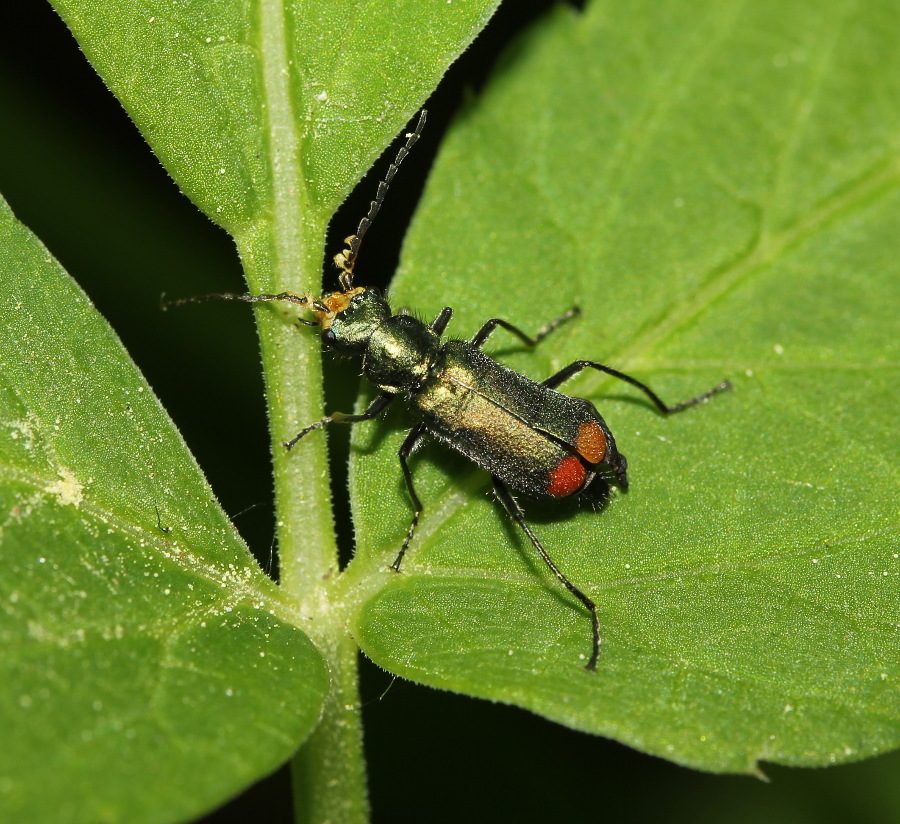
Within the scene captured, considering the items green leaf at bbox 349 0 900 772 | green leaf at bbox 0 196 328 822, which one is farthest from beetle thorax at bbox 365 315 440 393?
green leaf at bbox 0 196 328 822

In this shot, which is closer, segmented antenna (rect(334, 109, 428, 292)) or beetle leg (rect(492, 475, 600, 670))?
beetle leg (rect(492, 475, 600, 670))

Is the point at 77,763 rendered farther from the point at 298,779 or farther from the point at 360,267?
the point at 360,267

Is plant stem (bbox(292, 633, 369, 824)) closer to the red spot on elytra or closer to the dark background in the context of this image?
the red spot on elytra

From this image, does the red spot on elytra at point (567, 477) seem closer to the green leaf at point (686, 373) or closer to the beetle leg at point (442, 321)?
the green leaf at point (686, 373)

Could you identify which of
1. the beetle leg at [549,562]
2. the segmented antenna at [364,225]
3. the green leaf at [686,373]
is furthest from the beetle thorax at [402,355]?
the beetle leg at [549,562]

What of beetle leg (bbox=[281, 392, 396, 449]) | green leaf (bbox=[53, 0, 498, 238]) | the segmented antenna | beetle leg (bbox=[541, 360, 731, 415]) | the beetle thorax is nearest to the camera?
green leaf (bbox=[53, 0, 498, 238])

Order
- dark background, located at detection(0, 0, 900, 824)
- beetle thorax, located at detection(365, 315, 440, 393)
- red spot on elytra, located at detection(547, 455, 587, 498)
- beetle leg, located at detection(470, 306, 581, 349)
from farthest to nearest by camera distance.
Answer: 1. dark background, located at detection(0, 0, 900, 824)
2. beetle thorax, located at detection(365, 315, 440, 393)
3. beetle leg, located at detection(470, 306, 581, 349)
4. red spot on elytra, located at detection(547, 455, 587, 498)

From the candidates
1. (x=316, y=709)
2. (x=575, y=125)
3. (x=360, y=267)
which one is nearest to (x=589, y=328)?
(x=575, y=125)
